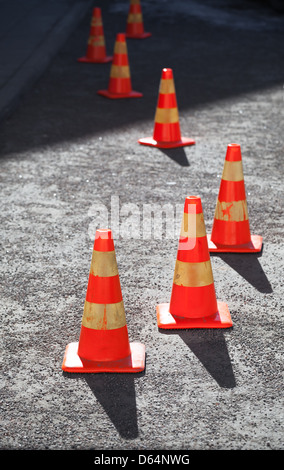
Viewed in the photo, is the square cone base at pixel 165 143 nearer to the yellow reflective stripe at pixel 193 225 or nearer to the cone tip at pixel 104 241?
the yellow reflective stripe at pixel 193 225

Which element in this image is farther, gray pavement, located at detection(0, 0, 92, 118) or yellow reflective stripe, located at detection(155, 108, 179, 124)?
gray pavement, located at detection(0, 0, 92, 118)

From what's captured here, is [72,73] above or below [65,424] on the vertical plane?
below

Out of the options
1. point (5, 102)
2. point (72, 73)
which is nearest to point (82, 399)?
point (5, 102)

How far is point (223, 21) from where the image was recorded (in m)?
14.8

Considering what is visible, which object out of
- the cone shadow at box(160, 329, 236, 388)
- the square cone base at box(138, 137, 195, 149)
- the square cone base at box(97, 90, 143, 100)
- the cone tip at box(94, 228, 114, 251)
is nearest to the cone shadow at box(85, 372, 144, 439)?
the cone shadow at box(160, 329, 236, 388)

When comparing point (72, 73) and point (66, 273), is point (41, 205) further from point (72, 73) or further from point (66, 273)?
point (72, 73)

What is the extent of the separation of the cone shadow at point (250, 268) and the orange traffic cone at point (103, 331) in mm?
1145

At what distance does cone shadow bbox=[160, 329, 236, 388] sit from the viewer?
351 cm

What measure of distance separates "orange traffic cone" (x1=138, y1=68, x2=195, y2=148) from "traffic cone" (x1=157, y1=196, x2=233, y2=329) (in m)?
3.37

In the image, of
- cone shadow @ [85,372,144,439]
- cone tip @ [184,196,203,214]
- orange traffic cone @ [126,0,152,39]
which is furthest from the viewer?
orange traffic cone @ [126,0,152,39]

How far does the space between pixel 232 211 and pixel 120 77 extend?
4.46 metres

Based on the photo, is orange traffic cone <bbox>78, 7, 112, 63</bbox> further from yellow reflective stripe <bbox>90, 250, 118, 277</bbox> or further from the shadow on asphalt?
the shadow on asphalt
